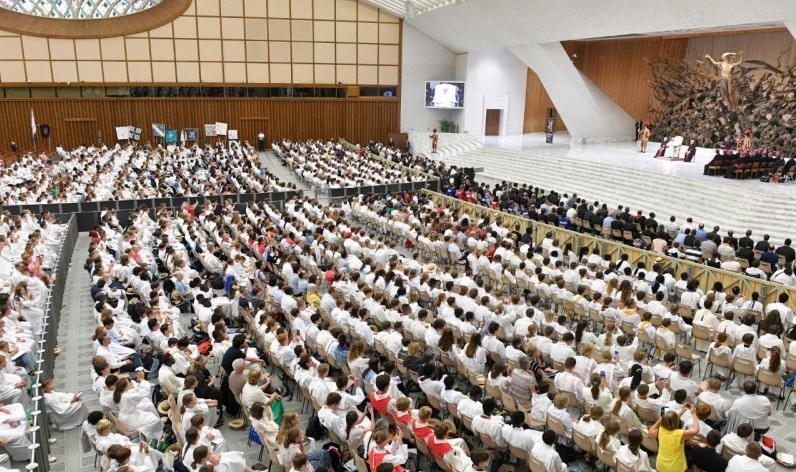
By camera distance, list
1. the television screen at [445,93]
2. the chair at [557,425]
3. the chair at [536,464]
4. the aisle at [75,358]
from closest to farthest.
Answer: the chair at [536,464]
the chair at [557,425]
the aisle at [75,358]
the television screen at [445,93]

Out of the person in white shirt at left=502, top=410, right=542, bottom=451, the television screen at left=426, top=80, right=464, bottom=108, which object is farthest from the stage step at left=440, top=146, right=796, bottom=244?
the person in white shirt at left=502, top=410, right=542, bottom=451

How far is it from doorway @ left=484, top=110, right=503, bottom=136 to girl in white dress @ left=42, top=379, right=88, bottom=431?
31.2 meters

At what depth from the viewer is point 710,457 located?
576 cm

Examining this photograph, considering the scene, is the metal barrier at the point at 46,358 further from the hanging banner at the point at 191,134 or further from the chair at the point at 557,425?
the hanging banner at the point at 191,134

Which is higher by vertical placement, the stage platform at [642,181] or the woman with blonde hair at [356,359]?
the stage platform at [642,181]

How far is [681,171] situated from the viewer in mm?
21922

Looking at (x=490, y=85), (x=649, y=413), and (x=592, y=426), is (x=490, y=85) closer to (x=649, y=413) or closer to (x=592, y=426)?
(x=649, y=413)

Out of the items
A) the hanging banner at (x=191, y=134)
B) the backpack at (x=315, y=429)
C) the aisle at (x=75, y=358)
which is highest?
the hanging banner at (x=191, y=134)

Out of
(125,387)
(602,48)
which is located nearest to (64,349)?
(125,387)

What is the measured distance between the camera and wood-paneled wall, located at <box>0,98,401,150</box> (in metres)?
32.5

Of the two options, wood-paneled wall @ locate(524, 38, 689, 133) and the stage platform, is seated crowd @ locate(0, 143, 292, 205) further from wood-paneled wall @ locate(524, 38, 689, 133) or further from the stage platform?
wood-paneled wall @ locate(524, 38, 689, 133)

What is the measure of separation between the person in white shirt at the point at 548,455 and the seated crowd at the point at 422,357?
24mm

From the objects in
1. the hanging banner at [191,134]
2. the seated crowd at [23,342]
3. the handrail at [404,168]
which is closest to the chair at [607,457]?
the seated crowd at [23,342]

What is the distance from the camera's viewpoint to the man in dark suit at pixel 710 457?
5715 millimetres
